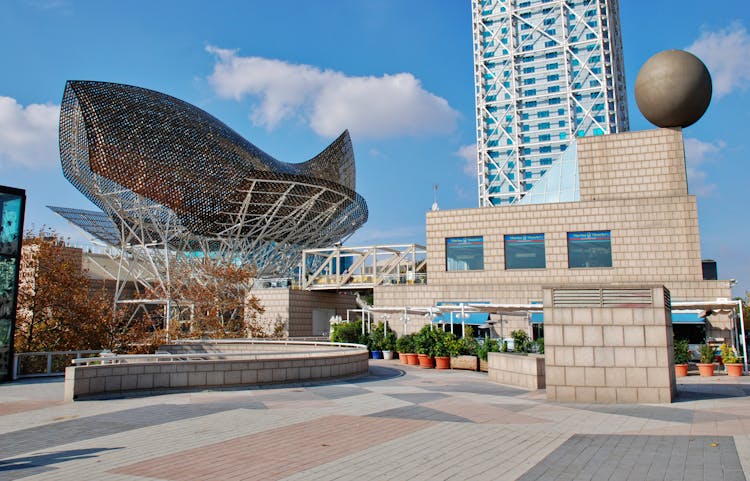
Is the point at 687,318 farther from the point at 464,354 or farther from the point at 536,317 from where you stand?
the point at 464,354

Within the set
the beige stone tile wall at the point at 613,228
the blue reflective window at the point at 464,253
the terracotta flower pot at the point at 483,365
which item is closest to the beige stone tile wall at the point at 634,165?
the beige stone tile wall at the point at 613,228

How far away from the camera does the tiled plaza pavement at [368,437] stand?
729 centimetres

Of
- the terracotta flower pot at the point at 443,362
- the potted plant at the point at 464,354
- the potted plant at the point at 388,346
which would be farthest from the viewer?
the potted plant at the point at 388,346

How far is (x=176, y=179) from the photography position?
47500mm

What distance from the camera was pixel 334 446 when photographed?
8789mm

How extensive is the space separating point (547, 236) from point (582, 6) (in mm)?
84205

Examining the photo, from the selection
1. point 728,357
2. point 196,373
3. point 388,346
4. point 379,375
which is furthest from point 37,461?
point 388,346

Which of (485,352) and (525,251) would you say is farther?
(525,251)

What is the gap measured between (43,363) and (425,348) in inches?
585

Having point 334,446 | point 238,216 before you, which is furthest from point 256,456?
point 238,216

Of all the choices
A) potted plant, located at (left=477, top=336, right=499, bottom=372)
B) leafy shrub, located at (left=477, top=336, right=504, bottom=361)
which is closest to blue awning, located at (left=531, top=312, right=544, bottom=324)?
leafy shrub, located at (left=477, top=336, right=504, bottom=361)

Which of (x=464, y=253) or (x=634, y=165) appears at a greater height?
(x=634, y=165)

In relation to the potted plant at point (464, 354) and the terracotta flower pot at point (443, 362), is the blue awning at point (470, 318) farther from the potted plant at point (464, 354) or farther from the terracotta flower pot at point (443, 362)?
the terracotta flower pot at point (443, 362)

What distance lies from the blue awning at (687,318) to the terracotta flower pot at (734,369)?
620cm
